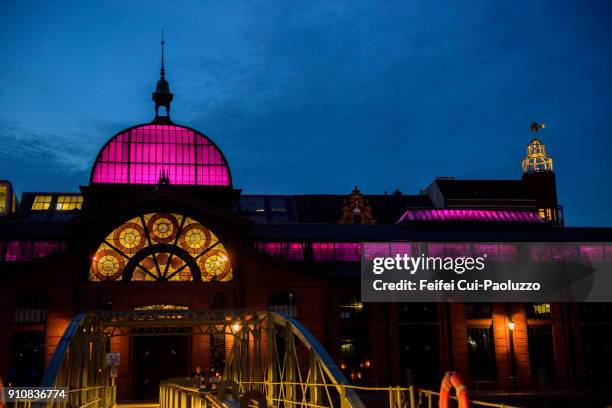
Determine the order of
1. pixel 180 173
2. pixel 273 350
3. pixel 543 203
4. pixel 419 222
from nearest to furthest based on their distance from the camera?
pixel 273 350 < pixel 180 173 < pixel 419 222 < pixel 543 203

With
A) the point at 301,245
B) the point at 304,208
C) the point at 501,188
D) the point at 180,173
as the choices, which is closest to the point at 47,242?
the point at 180,173

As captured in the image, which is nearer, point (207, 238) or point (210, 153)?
point (207, 238)

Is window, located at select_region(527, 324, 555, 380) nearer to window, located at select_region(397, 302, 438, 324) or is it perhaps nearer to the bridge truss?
window, located at select_region(397, 302, 438, 324)

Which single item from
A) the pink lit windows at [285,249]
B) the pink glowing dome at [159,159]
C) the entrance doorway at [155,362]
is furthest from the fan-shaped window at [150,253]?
the pink lit windows at [285,249]

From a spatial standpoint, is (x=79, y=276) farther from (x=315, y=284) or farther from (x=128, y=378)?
(x=315, y=284)

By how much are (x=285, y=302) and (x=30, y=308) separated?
712 inches

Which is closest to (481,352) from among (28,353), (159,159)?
(159,159)

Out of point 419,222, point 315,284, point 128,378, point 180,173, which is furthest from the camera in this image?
point 419,222

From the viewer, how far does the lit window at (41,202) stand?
7288 centimetres

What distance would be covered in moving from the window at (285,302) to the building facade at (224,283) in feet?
0.35

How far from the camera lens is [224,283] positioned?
5206cm

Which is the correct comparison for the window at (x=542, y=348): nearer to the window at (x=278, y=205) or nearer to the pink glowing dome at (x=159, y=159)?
the pink glowing dome at (x=159, y=159)

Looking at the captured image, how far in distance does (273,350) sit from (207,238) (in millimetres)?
22856

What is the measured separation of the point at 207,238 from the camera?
5259 cm
